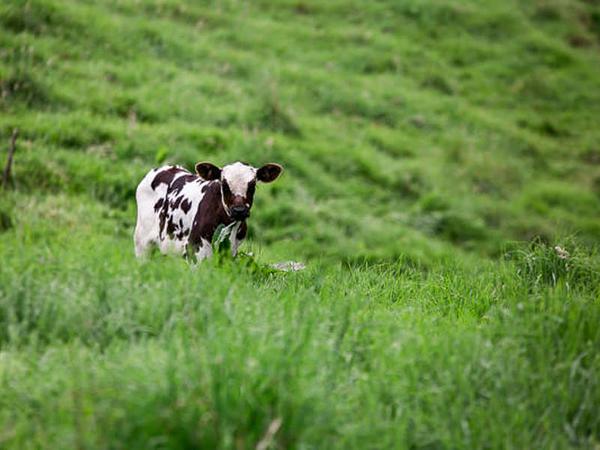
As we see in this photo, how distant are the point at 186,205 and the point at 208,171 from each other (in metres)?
0.53

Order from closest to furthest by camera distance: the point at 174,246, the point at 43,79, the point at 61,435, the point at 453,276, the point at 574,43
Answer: the point at 61,435, the point at 453,276, the point at 174,246, the point at 43,79, the point at 574,43

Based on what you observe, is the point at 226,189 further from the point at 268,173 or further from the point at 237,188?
the point at 268,173

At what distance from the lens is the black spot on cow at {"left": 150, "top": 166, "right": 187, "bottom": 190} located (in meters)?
7.68

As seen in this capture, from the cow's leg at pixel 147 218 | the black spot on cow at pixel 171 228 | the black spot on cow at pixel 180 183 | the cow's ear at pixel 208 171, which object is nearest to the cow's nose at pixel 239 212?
the cow's ear at pixel 208 171

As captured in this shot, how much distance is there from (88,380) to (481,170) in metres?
13.0

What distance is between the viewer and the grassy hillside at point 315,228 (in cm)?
380

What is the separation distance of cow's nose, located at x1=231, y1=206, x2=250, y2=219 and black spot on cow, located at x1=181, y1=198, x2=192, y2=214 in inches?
37.6

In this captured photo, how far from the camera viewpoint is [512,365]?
4.24m

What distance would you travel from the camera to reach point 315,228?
38.2 feet

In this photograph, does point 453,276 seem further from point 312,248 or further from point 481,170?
point 481,170

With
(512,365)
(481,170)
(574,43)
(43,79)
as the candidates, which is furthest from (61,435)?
(574,43)

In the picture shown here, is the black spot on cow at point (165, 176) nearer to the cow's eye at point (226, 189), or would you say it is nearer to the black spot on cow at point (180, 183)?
the black spot on cow at point (180, 183)

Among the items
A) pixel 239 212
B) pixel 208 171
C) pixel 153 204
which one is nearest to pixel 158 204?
pixel 153 204

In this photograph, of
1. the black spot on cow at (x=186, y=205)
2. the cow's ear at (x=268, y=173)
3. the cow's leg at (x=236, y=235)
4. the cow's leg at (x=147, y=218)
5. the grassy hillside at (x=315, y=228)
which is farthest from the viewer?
the cow's leg at (x=147, y=218)
